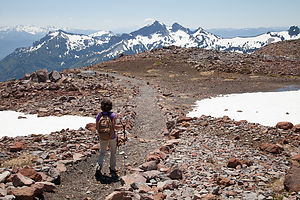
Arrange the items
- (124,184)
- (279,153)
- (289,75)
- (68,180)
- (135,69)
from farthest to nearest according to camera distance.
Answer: (135,69)
(289,75)
(279,153)
(68,180)
(124,184)

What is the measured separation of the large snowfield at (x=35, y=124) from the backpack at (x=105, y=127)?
7958 millimetres

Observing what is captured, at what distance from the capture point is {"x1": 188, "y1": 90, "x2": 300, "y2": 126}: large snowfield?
17.9 m

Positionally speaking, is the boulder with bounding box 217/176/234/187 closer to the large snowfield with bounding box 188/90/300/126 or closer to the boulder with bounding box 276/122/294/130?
the boulder with bounding box 276/122/294/130

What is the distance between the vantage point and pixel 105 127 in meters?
9.21

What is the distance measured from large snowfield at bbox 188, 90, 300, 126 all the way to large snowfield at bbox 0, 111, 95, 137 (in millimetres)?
9979

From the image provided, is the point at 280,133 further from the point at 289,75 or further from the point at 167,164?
the point at 289,75

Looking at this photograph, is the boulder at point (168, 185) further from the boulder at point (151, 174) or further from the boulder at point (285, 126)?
the boulder at point (285, 126)

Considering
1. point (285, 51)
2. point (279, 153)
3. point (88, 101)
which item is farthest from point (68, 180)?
point (285, 51)

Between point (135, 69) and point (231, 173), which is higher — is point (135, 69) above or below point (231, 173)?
above

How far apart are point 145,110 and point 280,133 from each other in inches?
468

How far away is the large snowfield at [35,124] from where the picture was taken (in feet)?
51.8

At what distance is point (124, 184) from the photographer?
27.0ft

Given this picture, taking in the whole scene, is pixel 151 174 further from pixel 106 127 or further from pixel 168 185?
pixel 106 127

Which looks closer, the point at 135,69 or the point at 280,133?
the point at 280,133
